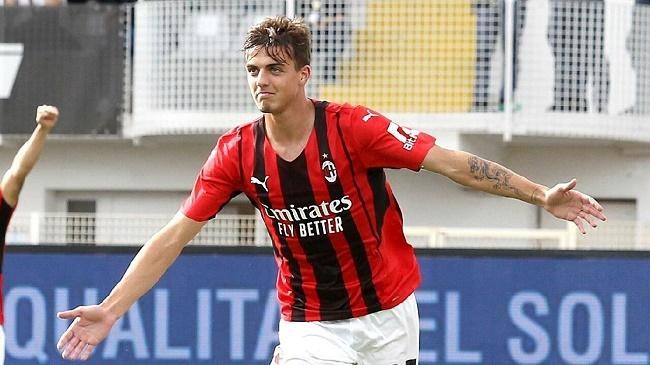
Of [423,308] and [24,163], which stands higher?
[24,163]

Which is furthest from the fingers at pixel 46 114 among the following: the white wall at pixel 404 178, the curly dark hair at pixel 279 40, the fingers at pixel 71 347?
the white wall at pixel 404 178

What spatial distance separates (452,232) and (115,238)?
275cm

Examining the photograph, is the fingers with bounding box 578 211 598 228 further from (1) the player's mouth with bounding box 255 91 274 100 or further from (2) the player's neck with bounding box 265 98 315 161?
(1) the player's mouth with bounding box 255 91 274 100

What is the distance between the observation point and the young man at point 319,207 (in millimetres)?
6820

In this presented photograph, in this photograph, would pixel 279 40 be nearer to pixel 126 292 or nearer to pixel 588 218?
pixel 126 292

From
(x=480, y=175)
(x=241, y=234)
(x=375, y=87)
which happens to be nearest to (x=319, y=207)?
(x=480, y=175)

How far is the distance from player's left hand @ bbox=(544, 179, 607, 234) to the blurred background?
7210 mm

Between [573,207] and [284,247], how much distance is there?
137cm

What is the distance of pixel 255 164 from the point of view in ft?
23.2

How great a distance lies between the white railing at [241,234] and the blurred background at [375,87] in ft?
0.34

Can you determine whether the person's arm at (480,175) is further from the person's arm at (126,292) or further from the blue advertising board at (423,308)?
the blue advertising board at (423,308)

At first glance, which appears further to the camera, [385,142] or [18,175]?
[18,175]

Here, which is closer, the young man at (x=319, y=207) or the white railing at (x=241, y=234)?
the young man at (x=319, y=207)

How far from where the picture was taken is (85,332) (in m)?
6.77
